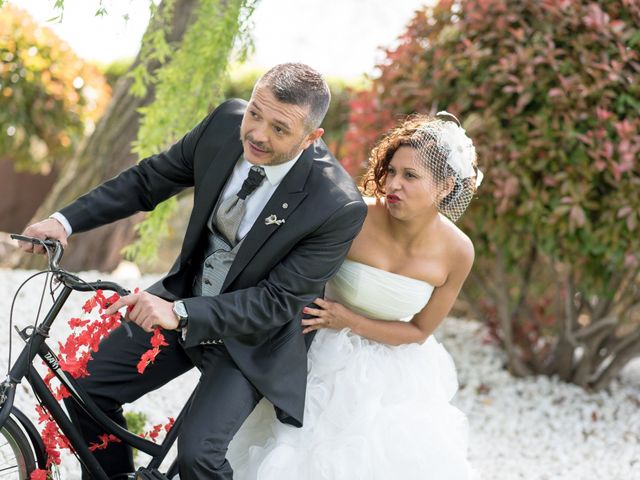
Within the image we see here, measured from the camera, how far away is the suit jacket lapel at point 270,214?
2834mm

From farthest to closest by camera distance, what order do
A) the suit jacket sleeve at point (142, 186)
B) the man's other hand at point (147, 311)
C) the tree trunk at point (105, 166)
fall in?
the tree trunk at point (105, 166) < the suit jacket sleeve at point (142, 186) < the man's other hand at point (147, 311)

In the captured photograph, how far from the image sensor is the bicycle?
2674 millimetres

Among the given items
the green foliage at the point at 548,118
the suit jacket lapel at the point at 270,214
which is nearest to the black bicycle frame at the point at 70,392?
the suit jacket lapel at the point at 270,214

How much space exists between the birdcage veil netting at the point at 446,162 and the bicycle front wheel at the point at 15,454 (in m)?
1.56

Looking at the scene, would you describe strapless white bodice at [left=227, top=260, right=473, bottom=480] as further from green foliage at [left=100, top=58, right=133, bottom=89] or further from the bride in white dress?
green foliage at [left=100, top=58, right=133, bottom=89]

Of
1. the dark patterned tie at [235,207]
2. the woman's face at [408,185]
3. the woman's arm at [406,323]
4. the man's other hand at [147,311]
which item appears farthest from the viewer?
the woman's arm at [406,323]

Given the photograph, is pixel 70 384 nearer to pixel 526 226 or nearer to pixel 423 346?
pixel 423 346

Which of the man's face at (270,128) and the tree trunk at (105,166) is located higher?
the man's face at (270,128)

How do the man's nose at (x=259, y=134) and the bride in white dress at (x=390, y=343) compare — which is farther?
the bride in white dress at (x=390, y=343)

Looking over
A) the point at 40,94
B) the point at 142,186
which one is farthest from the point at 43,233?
the point at 40,94

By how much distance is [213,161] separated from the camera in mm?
2967

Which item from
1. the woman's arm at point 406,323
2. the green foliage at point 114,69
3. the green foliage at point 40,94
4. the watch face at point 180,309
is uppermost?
the watch face at point 180,309

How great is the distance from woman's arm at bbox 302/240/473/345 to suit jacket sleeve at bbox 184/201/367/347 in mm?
370

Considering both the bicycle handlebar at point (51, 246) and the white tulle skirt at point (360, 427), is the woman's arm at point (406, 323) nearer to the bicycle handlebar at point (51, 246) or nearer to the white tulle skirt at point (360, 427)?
the white tulle skirt at point (360, 427)
